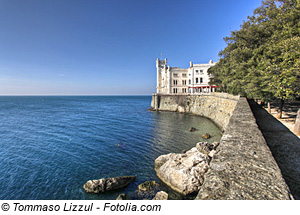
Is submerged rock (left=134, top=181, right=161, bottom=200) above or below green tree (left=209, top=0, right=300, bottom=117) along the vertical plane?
below

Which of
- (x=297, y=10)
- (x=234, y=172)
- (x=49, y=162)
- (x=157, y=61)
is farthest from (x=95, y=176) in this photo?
(x=157, y=61)

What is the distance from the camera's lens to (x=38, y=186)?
12336mm

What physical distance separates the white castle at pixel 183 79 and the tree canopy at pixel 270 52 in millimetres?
30518

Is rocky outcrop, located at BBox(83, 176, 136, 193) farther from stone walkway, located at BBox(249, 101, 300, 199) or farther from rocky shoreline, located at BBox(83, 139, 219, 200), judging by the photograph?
stone walkway, located at BBox(249, 101, 300, 199)

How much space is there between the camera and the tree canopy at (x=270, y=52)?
12.0 meters

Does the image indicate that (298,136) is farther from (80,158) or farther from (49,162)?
(49,162)

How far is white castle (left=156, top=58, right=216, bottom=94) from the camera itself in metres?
59.0

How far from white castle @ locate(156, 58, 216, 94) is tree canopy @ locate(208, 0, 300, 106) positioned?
30518 mm

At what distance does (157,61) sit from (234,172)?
71394 mm

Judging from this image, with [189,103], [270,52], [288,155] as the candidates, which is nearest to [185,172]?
[288,155]

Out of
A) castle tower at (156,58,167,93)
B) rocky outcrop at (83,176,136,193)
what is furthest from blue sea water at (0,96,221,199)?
castle tower at (156,58,167,93)

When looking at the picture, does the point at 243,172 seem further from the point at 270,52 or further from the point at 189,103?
the point at 189,103

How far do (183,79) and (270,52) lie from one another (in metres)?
48.5
